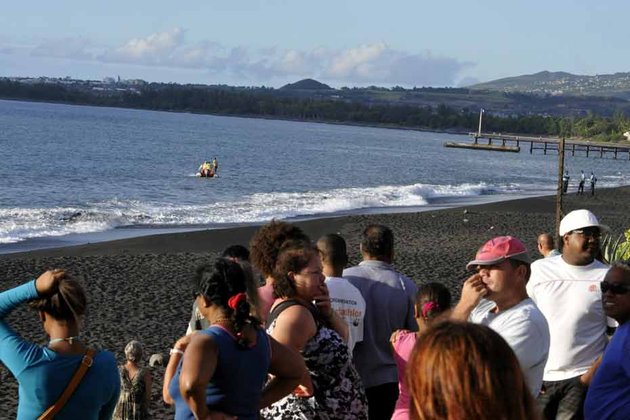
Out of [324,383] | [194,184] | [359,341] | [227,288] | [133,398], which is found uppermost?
[227,288]

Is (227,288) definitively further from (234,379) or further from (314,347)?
(314,347)

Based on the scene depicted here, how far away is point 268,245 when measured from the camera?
541cm

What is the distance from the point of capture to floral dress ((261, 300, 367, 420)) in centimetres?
476

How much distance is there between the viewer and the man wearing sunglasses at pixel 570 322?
5504mm

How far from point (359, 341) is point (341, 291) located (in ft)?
1.35

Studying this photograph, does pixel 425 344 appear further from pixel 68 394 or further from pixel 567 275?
pixel 567 275

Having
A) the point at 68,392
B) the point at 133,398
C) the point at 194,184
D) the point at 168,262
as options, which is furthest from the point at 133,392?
the point at 194,184

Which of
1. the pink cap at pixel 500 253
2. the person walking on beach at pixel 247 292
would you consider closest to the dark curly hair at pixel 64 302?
the person walking on beach at pixel 247 292

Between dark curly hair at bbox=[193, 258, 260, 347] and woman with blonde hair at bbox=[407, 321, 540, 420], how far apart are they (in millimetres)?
1562

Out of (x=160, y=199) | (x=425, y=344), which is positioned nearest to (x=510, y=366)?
(x=425, y=344)

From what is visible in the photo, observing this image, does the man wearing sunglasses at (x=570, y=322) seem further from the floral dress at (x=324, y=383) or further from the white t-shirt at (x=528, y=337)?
the floral dress at (x=324, y=383)

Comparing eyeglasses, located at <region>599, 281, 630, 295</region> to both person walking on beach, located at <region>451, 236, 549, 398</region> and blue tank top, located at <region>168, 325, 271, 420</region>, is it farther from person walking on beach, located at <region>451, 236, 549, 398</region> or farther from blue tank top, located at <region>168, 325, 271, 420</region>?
blue tank top, located at <region>168, 325, 271, 420</region>

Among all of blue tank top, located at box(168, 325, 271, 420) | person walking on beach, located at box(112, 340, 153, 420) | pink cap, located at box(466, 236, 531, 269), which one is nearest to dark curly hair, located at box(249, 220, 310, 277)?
pink cap, located at box(466, 236, 531, 269)

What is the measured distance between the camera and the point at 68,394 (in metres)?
4.00
